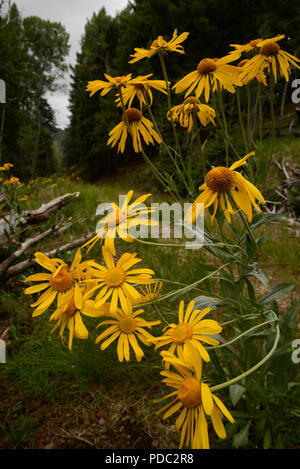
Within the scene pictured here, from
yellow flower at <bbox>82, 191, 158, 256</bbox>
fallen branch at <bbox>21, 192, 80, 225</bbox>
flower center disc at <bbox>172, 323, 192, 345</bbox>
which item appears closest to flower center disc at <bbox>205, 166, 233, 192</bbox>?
yellow flower at <bbox>82, 191, 158, 256</bbox>

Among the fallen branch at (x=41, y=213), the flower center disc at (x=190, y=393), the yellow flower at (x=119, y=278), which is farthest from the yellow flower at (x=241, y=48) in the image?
the fallen branch at (x=41, y=213)

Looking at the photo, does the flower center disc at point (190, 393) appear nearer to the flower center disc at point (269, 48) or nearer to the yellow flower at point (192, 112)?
the yellow flower at point (192, 112)

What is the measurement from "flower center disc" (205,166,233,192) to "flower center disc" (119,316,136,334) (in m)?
0.49

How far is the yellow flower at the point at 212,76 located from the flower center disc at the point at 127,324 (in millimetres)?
866

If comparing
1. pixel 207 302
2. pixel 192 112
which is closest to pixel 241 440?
pixel 207 302

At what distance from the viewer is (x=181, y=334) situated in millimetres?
771

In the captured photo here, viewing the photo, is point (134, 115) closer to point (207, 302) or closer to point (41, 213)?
point (207, 302)

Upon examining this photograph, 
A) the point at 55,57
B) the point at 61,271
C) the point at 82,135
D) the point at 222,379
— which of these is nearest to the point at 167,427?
the point at 222,379

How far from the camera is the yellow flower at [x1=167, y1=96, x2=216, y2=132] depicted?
1.15m

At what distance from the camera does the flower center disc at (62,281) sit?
0.82 m

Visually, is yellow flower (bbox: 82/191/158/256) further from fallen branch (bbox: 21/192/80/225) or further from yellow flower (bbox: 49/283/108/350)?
fallen branch (bbox: 21/192/80/225)

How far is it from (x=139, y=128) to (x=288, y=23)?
10.6m

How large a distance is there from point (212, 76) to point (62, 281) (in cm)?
101

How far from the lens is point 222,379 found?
117 cm
